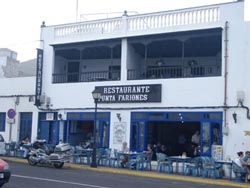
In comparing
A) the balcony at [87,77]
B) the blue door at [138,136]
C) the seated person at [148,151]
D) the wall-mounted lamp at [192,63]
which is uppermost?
the wall-mounted lamp at [192,63]

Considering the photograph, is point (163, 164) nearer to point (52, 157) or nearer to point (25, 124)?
point (52, 157)

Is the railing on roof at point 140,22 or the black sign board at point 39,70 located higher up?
the railing on roof at point 140,22

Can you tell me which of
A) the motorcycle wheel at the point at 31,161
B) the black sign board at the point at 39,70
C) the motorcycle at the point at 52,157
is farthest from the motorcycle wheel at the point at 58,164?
the black sign board at the point at 39,70

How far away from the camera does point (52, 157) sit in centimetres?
2061

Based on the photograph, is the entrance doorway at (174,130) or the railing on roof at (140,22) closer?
the entrance doorway at (174,130)

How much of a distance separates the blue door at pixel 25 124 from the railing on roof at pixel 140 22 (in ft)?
17.9

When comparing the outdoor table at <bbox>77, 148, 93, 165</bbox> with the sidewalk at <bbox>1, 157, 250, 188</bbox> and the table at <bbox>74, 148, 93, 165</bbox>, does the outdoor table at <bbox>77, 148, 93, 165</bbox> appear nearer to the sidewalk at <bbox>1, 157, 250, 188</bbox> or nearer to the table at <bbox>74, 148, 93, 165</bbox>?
the table at <bbox>74, 148, 93, 165</bbox>

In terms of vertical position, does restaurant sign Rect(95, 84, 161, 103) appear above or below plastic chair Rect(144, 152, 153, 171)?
above

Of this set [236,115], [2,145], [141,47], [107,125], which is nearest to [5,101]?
[2,145]

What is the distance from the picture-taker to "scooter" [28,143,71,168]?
67.6ft

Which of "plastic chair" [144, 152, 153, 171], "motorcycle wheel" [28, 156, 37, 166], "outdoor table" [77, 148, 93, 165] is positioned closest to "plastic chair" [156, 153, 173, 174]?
"plastic chair" [144, 152, 153, 171]

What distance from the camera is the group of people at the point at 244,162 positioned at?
18.3 metres

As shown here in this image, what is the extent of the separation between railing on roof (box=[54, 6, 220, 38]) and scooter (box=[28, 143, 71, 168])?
6872 mm

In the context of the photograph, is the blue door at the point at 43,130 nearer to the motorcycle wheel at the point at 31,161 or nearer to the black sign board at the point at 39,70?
the black sign board at the point at 39,70
